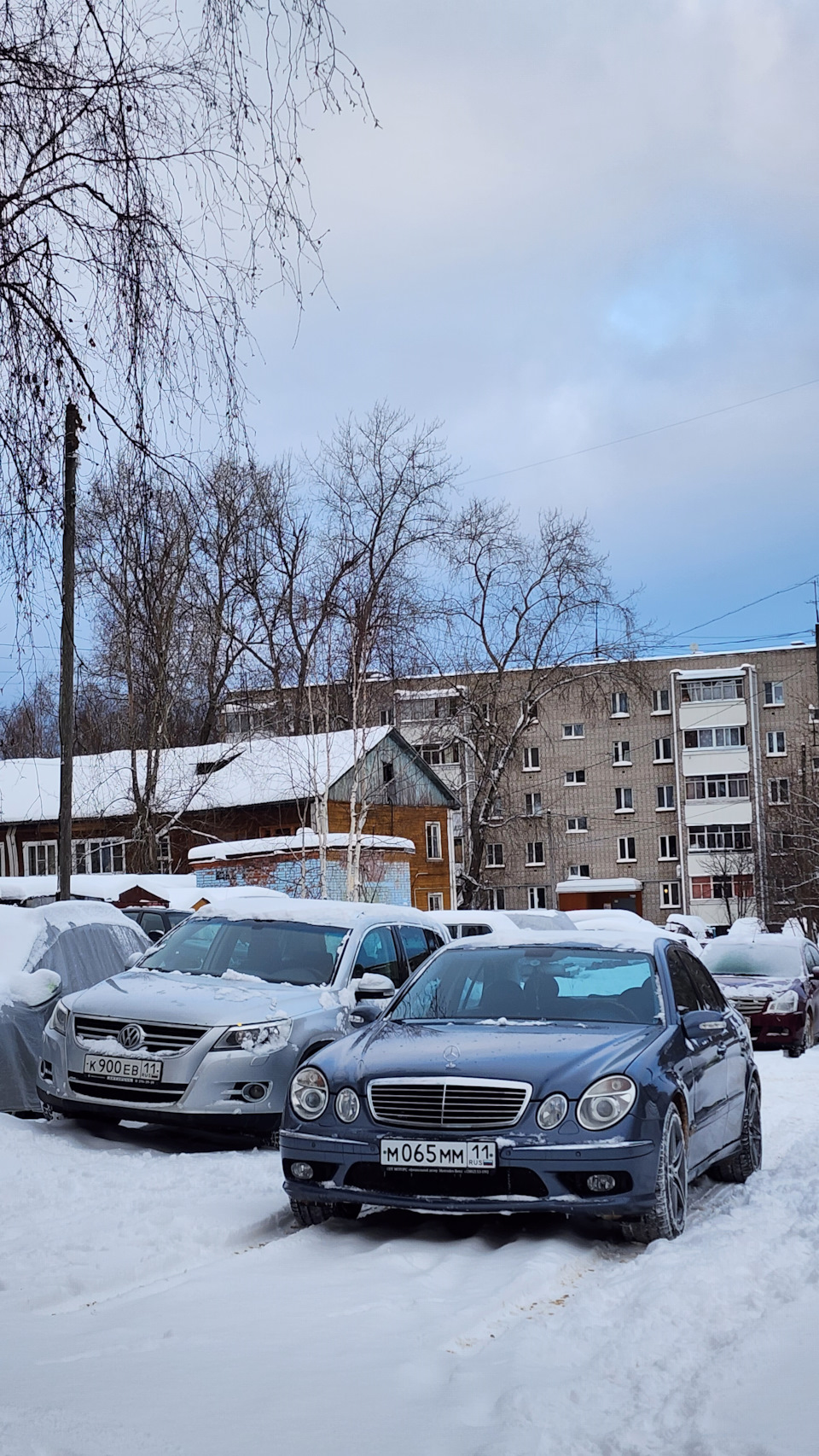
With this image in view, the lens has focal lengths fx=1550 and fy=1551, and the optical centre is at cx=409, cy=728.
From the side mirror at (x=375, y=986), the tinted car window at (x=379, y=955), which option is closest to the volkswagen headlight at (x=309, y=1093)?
the side mirror at (x=375, y=986)

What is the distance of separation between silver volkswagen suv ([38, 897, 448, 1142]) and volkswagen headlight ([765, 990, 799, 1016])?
8997mm

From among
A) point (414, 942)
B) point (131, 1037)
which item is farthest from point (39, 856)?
point (131, 1037)

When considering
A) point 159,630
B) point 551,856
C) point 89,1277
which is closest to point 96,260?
point 159,630

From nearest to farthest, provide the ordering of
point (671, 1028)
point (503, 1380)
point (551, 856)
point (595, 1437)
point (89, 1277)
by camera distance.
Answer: point (595, 1437) → point (503, 1380) → point (89, 1277) → point (671, 1028) → point (551, 856)

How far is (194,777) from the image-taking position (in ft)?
156

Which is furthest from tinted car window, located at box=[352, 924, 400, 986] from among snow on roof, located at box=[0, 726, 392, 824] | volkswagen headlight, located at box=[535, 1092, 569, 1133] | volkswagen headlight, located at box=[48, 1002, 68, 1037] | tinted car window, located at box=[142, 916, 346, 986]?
snow on roof, located at box=[0, 726, 392, 824]

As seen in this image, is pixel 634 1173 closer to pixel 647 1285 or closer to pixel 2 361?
pixel 647 1285

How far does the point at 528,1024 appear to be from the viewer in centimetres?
749

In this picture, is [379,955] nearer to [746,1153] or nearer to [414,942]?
[414,942]

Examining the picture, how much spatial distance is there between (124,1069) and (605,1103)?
13.1ft

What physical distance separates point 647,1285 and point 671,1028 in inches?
81.0

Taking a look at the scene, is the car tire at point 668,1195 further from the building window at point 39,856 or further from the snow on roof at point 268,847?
the building window at point 39,856

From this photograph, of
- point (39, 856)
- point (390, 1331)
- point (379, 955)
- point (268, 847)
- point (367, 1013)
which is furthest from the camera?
point (39, 856)

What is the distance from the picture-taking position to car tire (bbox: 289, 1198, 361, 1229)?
6988 mm
